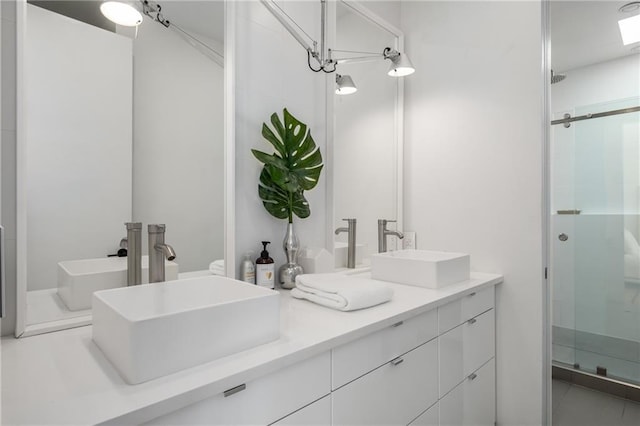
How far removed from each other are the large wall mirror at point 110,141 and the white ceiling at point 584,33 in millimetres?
1575

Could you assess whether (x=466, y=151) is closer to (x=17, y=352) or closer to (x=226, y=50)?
(x=226, y=50)

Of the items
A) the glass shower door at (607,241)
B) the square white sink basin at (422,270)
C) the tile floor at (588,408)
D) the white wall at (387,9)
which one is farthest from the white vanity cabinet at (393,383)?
the white wall at (387,9)

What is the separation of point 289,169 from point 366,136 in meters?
0.69

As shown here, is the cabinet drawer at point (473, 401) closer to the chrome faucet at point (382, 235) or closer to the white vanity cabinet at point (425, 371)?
the white vanity cabinet at point (425, 371)

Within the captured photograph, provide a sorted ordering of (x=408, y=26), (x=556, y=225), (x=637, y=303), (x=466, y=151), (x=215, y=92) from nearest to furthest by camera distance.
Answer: (x=215, y=92) → (x=637, y=303) → (x=556, y=225) → (x=466, y=151) → (x=408, y=26)

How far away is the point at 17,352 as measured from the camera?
88 centimetres

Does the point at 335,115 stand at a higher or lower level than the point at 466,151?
higher

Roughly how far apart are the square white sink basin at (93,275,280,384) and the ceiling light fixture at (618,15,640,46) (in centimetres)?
184

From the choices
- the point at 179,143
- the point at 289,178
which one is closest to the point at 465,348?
the point at 289,178

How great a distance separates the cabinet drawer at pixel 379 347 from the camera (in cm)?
101

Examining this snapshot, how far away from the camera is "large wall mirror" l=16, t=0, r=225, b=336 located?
40.3 inches

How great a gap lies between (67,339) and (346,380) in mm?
758

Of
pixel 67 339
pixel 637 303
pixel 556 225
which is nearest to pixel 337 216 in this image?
pixel 556 225

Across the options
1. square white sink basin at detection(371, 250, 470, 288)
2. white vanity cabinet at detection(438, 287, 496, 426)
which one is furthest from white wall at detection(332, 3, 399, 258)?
white vanity cabinet at detection(438, 287, 496, 426)
